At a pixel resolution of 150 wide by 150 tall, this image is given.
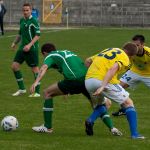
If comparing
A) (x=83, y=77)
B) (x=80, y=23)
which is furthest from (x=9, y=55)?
(x=80, y=23)

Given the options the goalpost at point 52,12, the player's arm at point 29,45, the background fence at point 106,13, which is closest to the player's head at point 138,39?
the player's arm at point 29,45

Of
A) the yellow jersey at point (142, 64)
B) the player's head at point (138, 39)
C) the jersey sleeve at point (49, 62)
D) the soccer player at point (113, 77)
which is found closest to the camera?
the soccer player at point (113, 77)

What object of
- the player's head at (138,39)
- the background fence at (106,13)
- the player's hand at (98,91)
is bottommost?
the background fence at (106,13)

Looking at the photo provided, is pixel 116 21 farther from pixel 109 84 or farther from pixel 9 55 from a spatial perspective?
pixel 109 84

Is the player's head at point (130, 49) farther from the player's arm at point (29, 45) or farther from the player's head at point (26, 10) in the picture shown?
the player's head at point (26, 10)

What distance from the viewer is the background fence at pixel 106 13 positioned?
5506 cm

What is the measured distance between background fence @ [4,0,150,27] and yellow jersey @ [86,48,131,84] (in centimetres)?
4527

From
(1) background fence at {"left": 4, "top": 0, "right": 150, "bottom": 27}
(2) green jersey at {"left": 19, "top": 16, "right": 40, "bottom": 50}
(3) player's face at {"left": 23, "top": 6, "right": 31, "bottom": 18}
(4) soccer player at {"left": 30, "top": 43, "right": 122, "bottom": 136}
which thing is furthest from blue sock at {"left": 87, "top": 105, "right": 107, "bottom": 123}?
(1) background fence at {"left": 4, "top": 0, "right": 150, "bottom": 27}

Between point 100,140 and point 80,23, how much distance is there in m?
45.8

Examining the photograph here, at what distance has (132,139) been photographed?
9805mm

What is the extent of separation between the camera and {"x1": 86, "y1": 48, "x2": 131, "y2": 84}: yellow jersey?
969 centimetres

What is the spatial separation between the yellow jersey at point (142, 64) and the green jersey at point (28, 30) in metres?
2.87

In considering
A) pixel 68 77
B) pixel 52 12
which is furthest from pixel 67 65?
pixel 52 12

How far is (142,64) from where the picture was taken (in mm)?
12992
